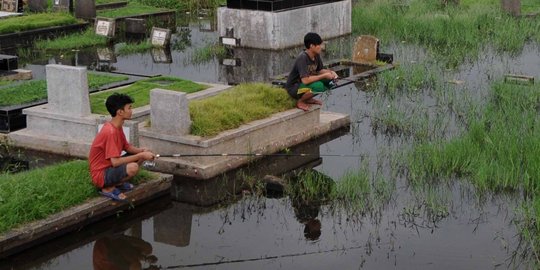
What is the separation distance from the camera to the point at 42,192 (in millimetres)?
10023

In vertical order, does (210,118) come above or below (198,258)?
above

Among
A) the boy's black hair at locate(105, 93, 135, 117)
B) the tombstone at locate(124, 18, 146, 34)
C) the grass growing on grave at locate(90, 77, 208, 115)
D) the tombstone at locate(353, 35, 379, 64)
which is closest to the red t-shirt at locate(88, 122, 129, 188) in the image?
the boy's black hair at locate(105, 93, 135, 117)

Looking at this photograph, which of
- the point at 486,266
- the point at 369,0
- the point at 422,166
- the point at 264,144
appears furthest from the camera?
the point at 369,0

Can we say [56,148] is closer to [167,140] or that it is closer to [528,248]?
[167,140]

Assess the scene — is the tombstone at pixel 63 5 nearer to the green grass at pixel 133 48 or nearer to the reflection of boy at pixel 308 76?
the green grass at pixel 133 48

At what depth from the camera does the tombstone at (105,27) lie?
69.3 feet

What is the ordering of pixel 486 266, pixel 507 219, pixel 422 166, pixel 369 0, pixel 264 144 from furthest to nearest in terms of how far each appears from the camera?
pixel 369 0 → pixel 264 144 → pixel 422 166 → pixel 507 219 → pixel 486 266

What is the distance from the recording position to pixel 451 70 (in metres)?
17.3

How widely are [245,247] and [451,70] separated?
865cm

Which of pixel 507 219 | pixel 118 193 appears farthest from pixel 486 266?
pixel 118 193

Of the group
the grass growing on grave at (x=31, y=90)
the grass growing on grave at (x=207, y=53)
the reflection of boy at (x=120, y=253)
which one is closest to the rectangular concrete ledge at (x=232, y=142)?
the reflection of boy at (x=120, y=253)

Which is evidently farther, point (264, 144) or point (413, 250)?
point (264, 144)

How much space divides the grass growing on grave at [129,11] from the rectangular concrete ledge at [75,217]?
12.9 metres

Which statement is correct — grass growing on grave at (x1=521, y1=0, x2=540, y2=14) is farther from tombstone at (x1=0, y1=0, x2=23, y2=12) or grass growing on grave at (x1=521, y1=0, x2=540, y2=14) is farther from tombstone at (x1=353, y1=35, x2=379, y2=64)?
tombstone at (x1=0, y1=0, x2=23, y2=12)
